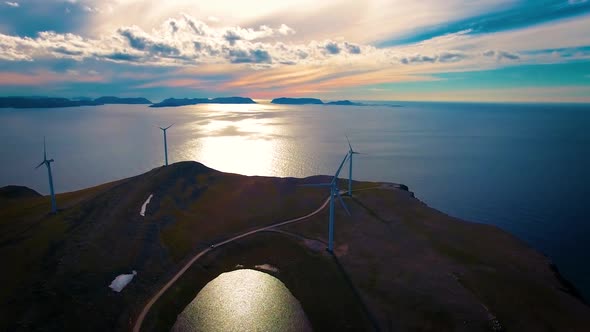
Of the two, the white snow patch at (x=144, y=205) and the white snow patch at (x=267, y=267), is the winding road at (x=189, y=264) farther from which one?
the white snow patch at (x=144, y=205)

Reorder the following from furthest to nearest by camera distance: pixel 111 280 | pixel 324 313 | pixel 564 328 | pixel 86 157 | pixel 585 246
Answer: pixel 86 157 < pixel 585 246 < pixel 111 280 < pixel 324 313 < pixel 564 328

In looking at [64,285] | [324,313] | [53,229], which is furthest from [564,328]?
[53,229]

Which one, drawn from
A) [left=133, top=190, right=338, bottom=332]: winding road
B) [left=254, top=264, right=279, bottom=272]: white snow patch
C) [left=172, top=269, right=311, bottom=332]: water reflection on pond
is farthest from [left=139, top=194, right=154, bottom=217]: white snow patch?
[left=254, top=264, right=279, bottom=272]: white snow patch

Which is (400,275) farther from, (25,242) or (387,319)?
(25,242)

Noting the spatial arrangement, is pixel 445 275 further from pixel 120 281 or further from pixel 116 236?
pixel 116 236

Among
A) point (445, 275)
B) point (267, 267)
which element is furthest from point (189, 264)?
point (445, 275)

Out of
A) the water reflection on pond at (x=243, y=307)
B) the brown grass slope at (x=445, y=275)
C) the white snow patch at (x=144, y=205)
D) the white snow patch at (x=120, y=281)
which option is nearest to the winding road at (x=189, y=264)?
the brown grass slope at (x=445, y=275)
